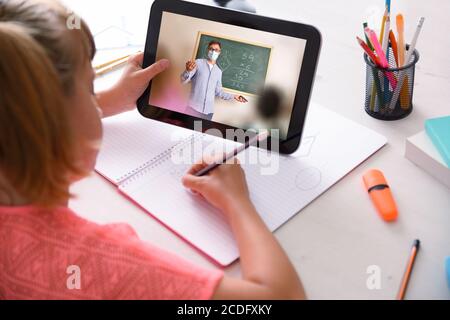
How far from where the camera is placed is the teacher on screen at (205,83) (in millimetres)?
764

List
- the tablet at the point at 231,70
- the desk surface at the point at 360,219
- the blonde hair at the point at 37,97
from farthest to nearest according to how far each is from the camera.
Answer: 1. the tablet at the point at 231,70
2. the desk surface at the point at 360,219
3. the blonde hair at the point at 37,97

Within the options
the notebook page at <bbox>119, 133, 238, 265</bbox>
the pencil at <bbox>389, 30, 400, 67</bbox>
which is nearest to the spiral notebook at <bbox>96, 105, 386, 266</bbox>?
the notebook page at <bbox>119, 133, 238, 265</bbox>

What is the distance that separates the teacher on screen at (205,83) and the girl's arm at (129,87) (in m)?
0.05

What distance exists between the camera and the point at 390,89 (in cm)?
79

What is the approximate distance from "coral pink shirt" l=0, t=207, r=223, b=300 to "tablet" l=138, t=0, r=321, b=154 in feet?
0.90

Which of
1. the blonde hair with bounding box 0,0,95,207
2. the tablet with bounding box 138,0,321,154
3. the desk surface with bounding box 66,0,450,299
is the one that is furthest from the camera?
the tablet with bounding box 138,0,321,154

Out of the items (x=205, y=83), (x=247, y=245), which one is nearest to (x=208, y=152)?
(x=205, y=83)

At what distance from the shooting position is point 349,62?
0.92 m

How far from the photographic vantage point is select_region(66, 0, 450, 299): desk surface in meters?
0.59

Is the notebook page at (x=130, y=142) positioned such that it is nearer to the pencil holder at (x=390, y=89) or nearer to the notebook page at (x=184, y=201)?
the notebook page at (x=184, y=201)

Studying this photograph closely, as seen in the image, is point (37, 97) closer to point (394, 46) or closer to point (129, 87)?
point (129, 87)

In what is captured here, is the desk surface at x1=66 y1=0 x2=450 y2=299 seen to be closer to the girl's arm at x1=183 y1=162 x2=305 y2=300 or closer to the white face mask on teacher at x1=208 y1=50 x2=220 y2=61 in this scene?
the girl's arm at x1=183 y1=162 x2=305 y2=300

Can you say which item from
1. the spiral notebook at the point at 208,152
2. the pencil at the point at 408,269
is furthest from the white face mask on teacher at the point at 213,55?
the pencil at the point at 408,269

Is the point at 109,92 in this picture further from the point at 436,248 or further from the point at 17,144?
the point at 436,248
